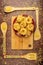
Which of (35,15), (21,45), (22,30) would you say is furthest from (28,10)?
(21,45)

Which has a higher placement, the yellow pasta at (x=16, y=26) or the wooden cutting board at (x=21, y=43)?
the yellow pasta at (x=16, y=26)

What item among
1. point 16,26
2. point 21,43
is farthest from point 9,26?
point 21,43

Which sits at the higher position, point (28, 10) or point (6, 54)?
point (28, 10)

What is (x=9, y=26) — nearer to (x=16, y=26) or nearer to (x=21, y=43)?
(x=16, y=26)

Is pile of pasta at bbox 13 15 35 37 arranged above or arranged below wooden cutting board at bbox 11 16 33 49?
above

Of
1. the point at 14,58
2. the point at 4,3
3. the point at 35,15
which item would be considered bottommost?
the point at 14,58

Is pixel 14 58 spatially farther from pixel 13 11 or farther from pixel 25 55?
pixel 13 11

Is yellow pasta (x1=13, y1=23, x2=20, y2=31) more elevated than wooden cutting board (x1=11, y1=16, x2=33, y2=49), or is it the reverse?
yellow pasta (x1=13, y1=23, x2=20, y2=31)

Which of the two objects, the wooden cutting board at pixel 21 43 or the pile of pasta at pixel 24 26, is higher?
the pile of pasta at pixel 24 26
